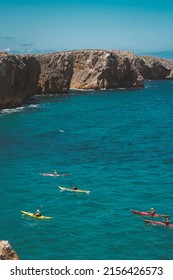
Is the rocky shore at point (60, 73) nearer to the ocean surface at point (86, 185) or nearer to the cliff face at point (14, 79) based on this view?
the cliff face at point (14, 79)

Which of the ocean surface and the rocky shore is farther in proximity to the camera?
the rocky shore

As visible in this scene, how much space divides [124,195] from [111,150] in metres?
19.9

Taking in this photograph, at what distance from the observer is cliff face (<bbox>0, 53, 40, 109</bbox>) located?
99688 millimetres

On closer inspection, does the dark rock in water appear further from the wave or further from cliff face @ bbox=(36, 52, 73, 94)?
cliff face @ bbox=(36, 52, 73, 94)

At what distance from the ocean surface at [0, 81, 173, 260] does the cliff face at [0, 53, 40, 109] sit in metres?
7.55

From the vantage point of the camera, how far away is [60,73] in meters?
142

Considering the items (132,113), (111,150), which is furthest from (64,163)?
(132,113)

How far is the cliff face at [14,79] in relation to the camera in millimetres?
99688

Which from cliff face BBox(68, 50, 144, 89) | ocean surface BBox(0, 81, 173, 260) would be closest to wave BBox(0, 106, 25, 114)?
ocean surface BBox(0, 81, 173, 260)

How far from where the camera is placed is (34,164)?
180 feet

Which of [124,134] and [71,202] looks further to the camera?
[124,134]

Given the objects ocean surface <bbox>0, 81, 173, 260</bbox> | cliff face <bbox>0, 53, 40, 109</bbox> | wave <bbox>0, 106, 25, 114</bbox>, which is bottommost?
ocean surface <bbox>0, 81, 173, 260</bbox>
